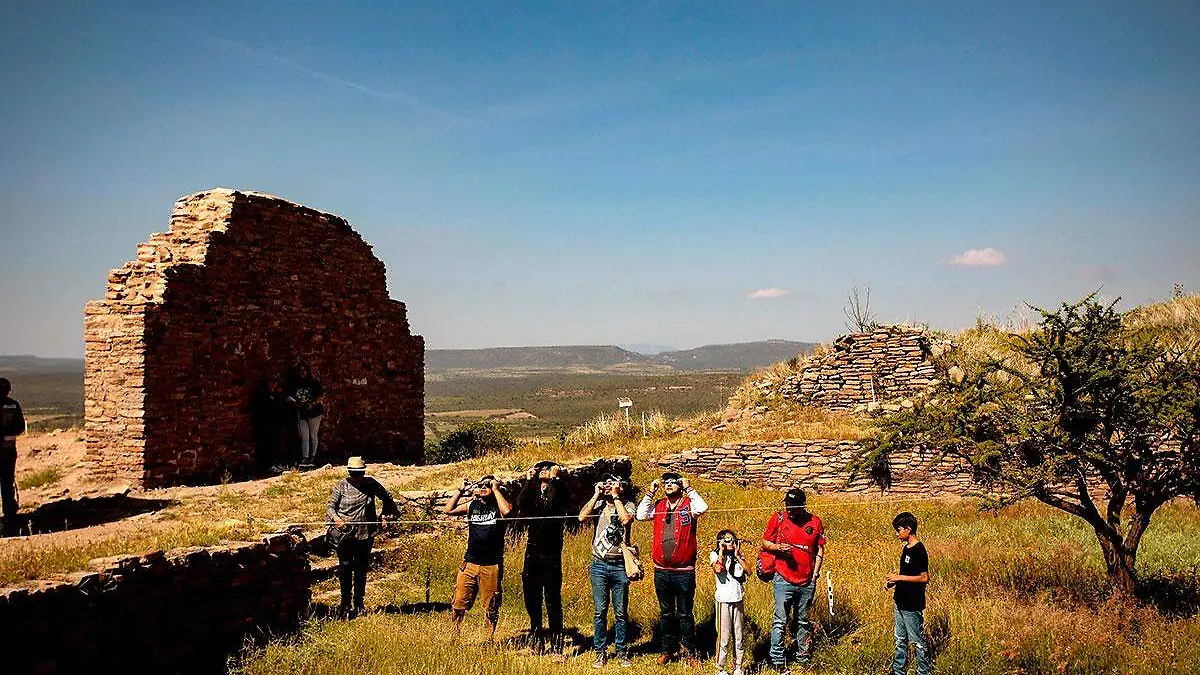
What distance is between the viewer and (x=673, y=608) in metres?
7.40

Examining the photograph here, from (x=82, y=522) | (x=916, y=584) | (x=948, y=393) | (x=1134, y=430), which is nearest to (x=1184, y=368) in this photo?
(x=1134, y=430)

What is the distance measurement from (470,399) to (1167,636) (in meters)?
84.2

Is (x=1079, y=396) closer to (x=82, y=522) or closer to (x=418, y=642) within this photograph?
(x=418, y=642)

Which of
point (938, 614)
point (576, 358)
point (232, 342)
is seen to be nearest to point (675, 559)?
point (938, 614)

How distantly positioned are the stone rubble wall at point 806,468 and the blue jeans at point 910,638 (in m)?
9.24

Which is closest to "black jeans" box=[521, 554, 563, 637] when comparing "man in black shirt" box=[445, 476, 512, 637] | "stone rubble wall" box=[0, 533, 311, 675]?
"man in black shirt" box=[445, 476, 512, 637]

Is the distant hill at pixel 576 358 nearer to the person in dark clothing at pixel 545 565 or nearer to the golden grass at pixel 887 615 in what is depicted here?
the golden grass at pixel 887 615

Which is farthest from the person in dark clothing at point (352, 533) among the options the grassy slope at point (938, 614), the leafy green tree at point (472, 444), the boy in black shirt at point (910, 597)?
the leafy green tree at point (472, 444)

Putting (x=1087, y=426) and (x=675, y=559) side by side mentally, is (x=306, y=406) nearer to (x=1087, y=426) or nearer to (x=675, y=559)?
(x=675, y=559)

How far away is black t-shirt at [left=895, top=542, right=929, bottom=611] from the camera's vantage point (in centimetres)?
666

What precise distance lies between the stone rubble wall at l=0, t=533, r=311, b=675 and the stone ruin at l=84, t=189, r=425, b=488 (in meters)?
6.05

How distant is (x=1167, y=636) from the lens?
24.3 ft

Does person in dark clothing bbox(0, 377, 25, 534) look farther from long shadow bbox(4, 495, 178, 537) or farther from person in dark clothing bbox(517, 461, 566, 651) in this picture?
person in dark clothing bbox(517, 461, 566, 651)

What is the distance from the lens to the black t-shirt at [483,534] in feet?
24.5
